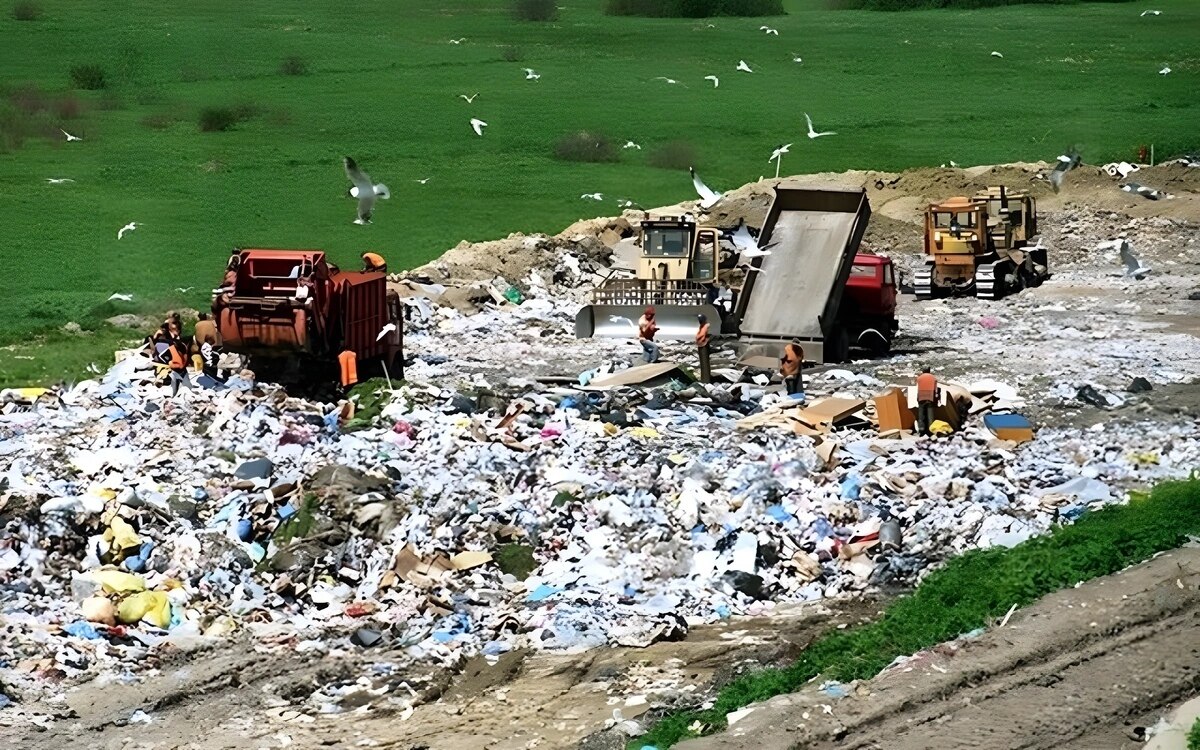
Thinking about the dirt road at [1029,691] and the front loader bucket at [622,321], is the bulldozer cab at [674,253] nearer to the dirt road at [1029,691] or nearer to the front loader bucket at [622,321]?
the front loader bucket at [622,321]

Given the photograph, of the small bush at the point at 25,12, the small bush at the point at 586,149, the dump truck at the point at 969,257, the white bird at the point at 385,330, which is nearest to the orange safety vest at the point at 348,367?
the white bird at the point at 385,330

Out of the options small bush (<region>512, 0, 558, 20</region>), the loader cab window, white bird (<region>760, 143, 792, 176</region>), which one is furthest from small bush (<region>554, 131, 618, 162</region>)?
the loader cab window

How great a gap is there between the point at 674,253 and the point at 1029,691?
56.5ft

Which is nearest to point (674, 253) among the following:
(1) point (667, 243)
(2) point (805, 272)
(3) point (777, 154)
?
(1) point (667, 243)

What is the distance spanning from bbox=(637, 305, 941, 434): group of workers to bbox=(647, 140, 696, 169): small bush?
22.9 meters

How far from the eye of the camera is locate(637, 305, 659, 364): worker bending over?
21.9 m

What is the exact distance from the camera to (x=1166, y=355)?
73.9 ft

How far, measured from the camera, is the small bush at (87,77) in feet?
162

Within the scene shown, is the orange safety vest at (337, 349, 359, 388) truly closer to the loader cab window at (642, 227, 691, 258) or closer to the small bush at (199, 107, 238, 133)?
the loader cab window at (642, 227, 691, 258)

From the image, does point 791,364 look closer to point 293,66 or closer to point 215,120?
point 215,120

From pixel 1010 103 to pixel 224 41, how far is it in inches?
961

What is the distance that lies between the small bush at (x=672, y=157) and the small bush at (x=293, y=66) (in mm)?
11887

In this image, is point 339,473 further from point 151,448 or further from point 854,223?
point 854,223

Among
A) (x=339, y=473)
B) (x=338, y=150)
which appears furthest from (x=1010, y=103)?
(x=339, y=473)
